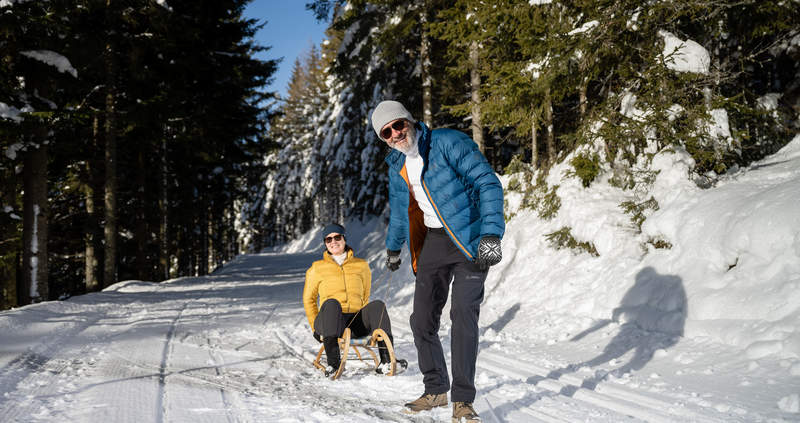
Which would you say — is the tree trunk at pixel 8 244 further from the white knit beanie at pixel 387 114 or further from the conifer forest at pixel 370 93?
the white knit beanie at pixel 387 114

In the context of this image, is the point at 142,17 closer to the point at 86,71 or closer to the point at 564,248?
the point at 86,71

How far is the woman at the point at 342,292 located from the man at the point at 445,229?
133 cm

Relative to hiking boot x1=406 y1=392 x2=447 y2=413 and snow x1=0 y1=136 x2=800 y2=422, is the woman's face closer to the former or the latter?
snow x1=0 y1=136 x2=800 y2=422

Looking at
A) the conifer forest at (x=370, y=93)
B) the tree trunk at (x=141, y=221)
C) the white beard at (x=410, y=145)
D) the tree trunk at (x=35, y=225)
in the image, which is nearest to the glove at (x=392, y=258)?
the white beard at (x=410, y=145)

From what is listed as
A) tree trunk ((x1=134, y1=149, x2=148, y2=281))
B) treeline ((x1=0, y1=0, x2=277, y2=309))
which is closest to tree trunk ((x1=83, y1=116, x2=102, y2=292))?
treeline ((x1=0, y1=0, x2=277, y2=309))

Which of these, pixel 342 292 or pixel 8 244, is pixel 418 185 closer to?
pixel 342 292

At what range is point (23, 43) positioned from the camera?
9.97 m

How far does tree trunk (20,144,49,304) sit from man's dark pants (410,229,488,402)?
10970 mm

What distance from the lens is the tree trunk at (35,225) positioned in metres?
10.3

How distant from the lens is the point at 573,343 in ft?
17.1

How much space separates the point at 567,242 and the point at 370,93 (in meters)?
10.0

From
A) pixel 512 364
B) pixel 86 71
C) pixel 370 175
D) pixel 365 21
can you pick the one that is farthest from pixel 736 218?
pixel 370 175

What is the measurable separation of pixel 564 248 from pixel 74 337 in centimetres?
727

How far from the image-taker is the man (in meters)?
2.95
